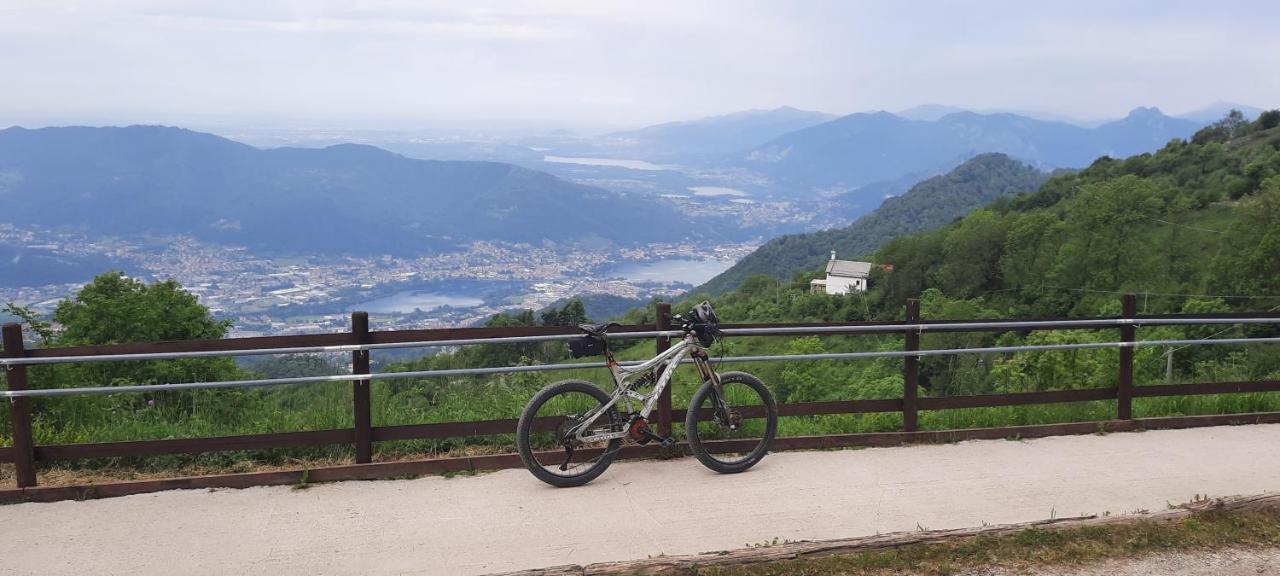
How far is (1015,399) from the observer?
7.45m

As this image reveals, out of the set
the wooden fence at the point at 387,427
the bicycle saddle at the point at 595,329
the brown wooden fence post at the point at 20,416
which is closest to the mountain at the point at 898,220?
the wooden fence at the point at 387,427

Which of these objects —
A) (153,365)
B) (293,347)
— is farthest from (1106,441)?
(153,365)

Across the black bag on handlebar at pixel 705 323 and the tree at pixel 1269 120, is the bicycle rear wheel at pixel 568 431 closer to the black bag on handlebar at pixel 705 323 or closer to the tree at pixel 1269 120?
the black bag on handlebar at pixel 705 323

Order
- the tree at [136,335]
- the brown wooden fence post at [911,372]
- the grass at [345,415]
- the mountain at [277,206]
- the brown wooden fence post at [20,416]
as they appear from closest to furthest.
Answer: the brown wooden fence post at [20,416] < the grass at [345,415] < the brown wooden fence post at [911,372] < the tree at [136,335] < the mountain at [277,206]

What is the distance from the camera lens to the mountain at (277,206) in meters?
147

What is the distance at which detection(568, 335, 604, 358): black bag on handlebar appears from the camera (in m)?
6.09

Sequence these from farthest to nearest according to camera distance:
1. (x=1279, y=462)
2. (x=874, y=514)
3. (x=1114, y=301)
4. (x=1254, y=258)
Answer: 1. (x=1114, y=301)
2. (x=1254, y=258)
3. (x=1279, y=462)
4. (x=874, y=514)

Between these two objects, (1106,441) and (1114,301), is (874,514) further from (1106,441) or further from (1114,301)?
(1114,301)

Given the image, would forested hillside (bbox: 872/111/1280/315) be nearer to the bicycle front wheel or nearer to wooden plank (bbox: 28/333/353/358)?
the bicycle front wheel

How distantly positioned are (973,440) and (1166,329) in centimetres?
2306

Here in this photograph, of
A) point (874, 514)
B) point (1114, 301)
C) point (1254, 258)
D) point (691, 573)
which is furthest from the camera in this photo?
point (1114, 301)

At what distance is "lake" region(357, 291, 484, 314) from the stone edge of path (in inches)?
2933

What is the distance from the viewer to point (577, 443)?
6102mm

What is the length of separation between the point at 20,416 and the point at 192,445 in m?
1.01
